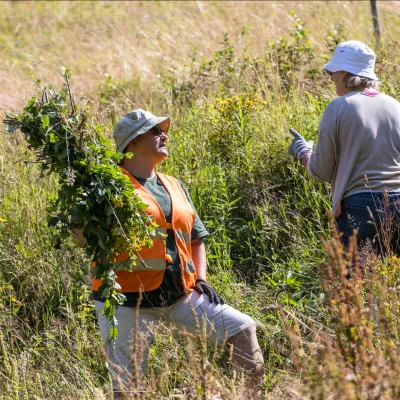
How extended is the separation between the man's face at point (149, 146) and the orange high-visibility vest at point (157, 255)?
188 millimetres

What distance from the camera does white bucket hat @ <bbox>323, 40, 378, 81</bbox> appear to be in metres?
4.70

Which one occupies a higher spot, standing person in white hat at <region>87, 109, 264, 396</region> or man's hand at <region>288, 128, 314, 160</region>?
man's hand at <region>288, 128, 314, 160</region>

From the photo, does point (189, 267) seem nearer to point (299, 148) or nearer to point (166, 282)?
point (166, 282)

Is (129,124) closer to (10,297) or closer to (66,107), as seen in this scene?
(66,107)

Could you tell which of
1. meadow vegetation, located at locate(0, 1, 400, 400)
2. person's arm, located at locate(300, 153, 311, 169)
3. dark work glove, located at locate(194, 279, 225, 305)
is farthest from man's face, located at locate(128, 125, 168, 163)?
person's arm, located at locate(300, 153, 311, 169)

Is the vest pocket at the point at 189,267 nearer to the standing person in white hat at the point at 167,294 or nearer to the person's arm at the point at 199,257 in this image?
the standing person in white hat at the point at 167,294

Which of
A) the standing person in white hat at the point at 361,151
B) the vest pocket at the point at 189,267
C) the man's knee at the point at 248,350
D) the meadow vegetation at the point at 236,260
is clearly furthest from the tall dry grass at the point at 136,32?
the man's knee at the point at 248,350

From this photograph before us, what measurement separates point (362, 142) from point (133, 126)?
1.33 metres

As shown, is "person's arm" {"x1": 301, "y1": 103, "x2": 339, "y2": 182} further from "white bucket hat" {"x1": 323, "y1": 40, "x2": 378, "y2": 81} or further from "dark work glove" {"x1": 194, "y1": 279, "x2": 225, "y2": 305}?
"dark work glove" {"x1": 194, "y1": 279, "x2": 225, "y2": 305}

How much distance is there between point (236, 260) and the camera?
19.6 ft

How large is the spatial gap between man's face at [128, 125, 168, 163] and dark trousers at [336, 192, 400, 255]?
3.67 feet

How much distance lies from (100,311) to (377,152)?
1.81 m

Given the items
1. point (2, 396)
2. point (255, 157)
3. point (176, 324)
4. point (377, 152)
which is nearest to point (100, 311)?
point (176, 324)

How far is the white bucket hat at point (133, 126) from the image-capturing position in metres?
4.75
